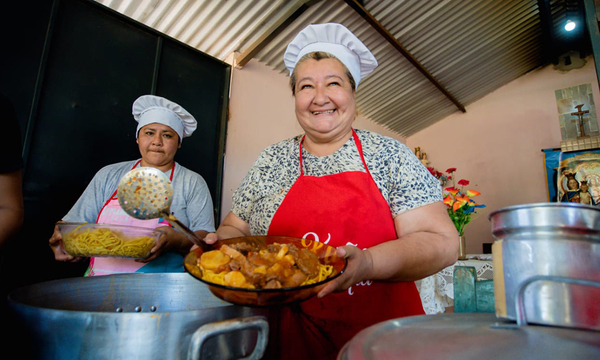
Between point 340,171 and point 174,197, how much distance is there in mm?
1214

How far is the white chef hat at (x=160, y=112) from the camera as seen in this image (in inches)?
84.1

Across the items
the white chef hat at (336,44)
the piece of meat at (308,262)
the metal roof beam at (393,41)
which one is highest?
the metal roof beam at (393,41)

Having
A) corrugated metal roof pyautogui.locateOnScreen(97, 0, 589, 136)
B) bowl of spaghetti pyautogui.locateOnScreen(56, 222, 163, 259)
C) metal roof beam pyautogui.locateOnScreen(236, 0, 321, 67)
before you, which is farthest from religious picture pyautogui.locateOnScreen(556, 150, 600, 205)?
bowl of spaghetti pyautogui.locateOnScreen(56, 222, 163, 259)

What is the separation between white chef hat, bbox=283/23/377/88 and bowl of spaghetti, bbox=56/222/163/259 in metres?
1.02

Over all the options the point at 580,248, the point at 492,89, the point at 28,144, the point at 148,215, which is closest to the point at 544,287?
the point at 580,248

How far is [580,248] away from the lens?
478 mm

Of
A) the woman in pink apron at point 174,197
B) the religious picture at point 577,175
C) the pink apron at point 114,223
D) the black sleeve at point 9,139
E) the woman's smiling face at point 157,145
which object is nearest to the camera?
the black sleeve at point 9,139

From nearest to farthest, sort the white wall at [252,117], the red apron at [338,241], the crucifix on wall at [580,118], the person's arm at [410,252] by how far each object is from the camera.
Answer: the person's arm at [410,252], the red apron at [338,241], the white wall at [252,117], the crucifix on wall at [580,118]

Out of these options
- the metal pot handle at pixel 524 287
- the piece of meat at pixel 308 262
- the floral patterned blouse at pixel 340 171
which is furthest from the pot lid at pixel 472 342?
the floral patterned blouse at pixel 340 171

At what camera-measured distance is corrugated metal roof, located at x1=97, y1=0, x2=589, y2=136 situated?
318 centimetres

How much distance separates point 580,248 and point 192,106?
338 cm

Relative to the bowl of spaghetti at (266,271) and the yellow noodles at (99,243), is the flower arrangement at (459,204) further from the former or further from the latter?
the yellow noodles at (99,243)

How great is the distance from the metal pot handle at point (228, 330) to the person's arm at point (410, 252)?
0.25m

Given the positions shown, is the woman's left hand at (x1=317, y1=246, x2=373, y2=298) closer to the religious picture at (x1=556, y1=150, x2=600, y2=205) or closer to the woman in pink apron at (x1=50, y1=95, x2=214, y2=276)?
the woman in pink apron at (x1=50, y1=95, x2=214, y2=276)
